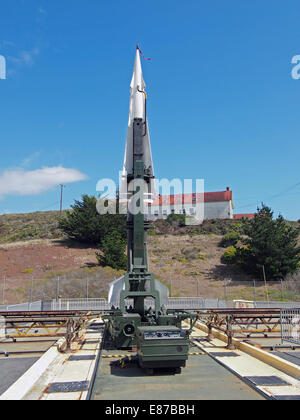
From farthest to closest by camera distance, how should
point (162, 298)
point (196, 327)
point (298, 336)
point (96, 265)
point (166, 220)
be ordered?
point (166, 220), point (96, 265), point (196, 327), point (162, 298), point (298, 336)

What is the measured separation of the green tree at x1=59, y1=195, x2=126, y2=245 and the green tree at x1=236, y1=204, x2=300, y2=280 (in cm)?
1586

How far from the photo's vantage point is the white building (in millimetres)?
66312

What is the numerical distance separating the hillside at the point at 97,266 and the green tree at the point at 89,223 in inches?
55.3

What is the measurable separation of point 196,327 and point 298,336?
4.84 metres

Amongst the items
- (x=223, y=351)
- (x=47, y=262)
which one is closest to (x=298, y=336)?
(x=223, y=351)

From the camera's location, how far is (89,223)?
43.6 metres

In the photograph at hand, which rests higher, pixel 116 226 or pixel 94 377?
pixel 116 226

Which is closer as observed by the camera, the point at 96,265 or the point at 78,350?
the point at 78,350

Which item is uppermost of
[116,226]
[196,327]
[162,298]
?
[116,226]

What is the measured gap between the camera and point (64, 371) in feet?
24.9

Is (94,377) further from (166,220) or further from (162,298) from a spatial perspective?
(166,220)

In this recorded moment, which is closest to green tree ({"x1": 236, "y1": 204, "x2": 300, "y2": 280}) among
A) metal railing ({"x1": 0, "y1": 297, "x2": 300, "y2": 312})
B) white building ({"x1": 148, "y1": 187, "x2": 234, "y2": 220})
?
metal railing ({"x1": 0, "y1": 297, "x2": 300, "y2": 312})

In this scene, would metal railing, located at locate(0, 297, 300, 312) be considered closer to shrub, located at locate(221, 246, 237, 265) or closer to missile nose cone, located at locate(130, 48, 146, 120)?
missile nose cone, located at locate(130, 48, 146, 120)
